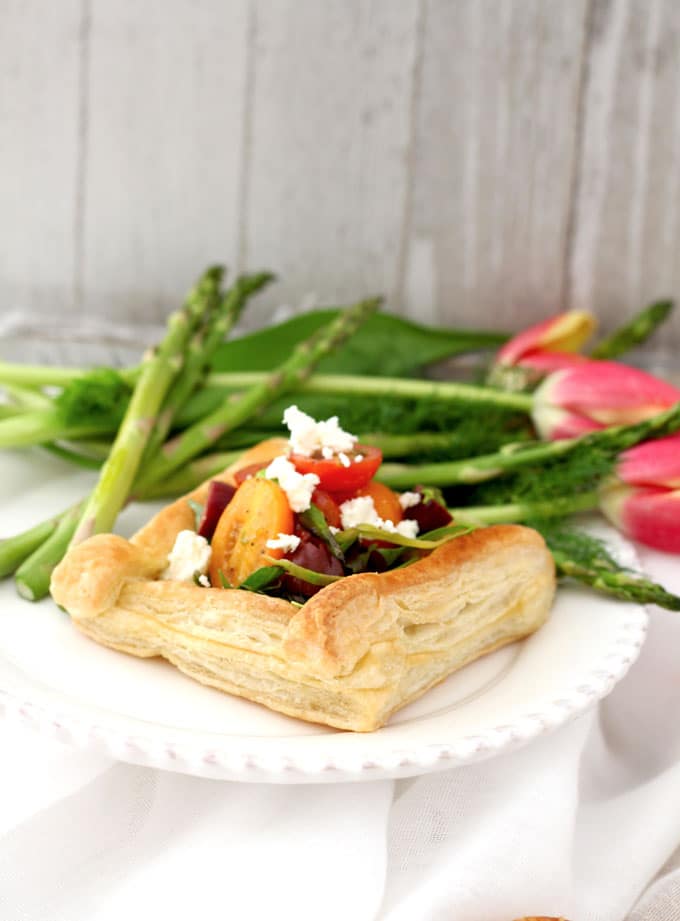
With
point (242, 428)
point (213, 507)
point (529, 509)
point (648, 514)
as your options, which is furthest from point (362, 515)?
point (242, 428)

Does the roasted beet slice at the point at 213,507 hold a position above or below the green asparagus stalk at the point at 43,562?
above

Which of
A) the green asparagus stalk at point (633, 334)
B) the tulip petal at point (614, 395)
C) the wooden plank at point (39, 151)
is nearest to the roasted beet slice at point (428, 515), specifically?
the tulip petal at point (614, 395)

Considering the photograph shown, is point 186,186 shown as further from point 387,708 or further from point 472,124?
A: point 387,708

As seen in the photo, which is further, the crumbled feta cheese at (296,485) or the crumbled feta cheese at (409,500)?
the crumbled feta cheese at (409,500)

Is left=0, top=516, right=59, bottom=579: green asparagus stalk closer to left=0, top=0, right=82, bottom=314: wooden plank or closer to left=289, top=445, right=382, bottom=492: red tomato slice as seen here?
left=289, top=445, right=382, bottom=492: red tomato slice

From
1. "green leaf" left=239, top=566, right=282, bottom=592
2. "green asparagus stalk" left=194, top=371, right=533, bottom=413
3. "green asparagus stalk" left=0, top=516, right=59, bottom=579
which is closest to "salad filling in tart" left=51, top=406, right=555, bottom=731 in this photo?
"green leaf" left=239, top=566, right=282, bottom=592

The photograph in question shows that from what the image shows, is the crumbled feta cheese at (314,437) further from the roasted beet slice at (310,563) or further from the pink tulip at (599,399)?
the pink tulip at (599,399)

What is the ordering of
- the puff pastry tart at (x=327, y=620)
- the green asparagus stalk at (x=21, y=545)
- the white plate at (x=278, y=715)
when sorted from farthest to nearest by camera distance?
the green asparagus stalk at (x=21, y=545) < the puff pastry tart at (x=327, y=620) < the white plate at (x=278, y=715)
